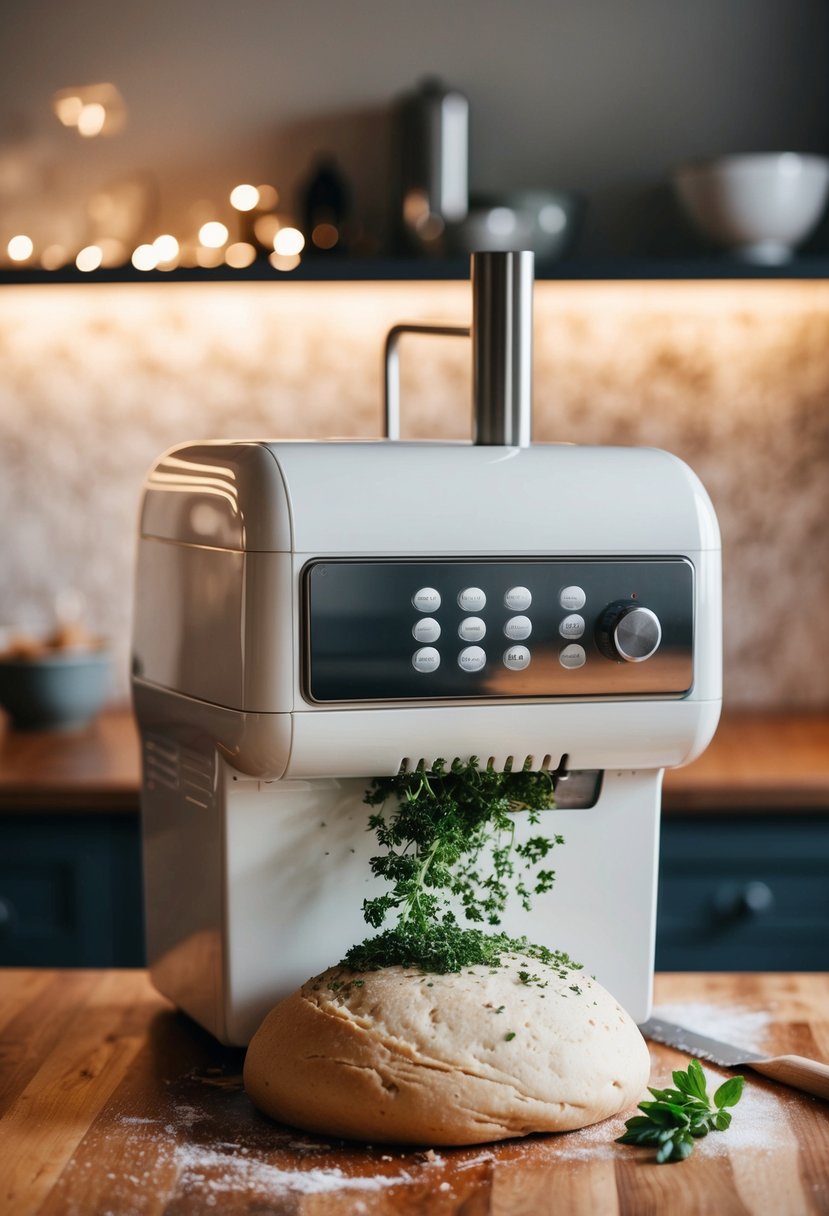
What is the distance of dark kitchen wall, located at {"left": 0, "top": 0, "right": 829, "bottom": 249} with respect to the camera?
2.45 meters

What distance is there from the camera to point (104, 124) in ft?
8.07

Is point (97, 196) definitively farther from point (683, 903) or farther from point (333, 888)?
point (333, 888)

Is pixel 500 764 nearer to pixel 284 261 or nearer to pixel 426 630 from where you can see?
pixel 426 630

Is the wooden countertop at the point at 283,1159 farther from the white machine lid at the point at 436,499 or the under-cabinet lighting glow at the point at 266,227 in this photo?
the under-cabinet lighting glow at the point at 266,227

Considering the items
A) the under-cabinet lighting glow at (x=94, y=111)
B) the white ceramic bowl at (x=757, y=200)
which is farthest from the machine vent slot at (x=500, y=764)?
→ the under-cabinet lighting glow at (x=94, y=111)

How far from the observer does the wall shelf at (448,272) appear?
219 centimetres

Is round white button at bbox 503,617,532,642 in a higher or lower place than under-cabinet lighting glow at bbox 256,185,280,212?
lower

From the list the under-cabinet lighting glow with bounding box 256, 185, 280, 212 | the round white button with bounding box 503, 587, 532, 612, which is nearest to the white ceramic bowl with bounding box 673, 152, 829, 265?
the under-cabinet lighting glow with bounding box 256, 185, 280, 212

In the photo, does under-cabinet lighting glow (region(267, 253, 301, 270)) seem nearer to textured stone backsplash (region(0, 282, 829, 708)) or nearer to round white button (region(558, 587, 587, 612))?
textured stone backsplash (region(0, 282, 829, 708))

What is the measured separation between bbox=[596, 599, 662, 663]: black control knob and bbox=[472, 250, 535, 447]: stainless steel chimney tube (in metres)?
0.14

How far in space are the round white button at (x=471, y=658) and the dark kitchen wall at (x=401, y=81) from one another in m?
1.67

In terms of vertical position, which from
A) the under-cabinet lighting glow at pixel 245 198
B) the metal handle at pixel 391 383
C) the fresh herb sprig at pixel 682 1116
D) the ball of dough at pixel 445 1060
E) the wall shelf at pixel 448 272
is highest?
the under-cabinet lighting glow at pixel 245 198

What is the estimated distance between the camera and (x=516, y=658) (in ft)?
3.15

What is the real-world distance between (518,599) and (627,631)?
83 millimetres
